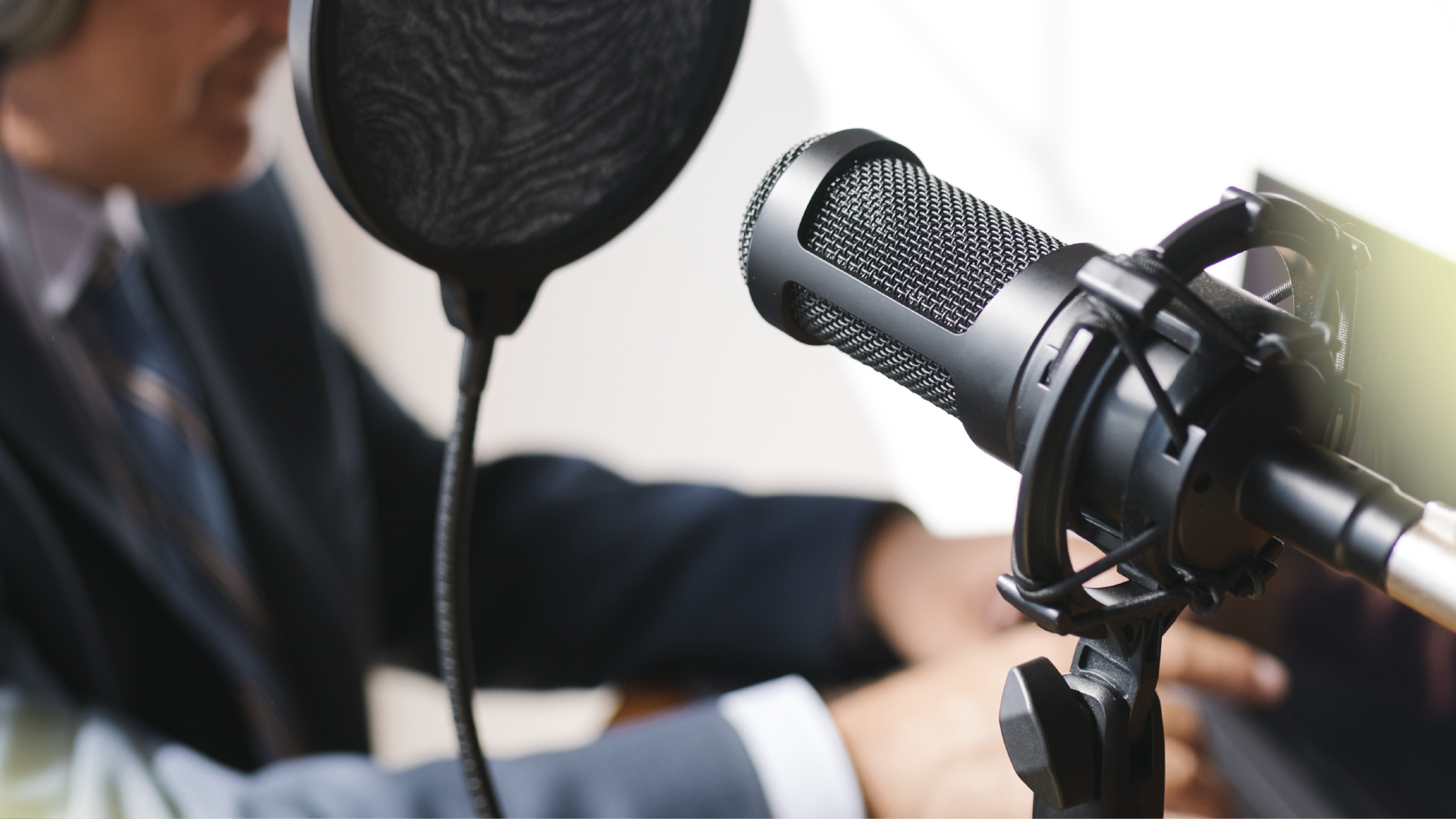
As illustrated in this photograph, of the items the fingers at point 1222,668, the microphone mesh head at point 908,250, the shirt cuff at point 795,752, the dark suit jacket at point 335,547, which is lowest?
the dark suit jacket at point 335,547

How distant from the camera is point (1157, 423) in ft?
0.73

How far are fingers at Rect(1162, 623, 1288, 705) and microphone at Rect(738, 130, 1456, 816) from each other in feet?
1.00

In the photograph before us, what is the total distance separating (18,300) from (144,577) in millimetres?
234

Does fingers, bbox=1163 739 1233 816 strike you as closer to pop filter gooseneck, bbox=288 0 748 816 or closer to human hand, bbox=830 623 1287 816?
human hand, bbox=830 623 1287 816

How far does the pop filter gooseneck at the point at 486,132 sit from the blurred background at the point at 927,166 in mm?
269

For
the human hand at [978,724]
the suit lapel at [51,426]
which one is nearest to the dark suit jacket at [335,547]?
Result: the suit lapel at [51,426]

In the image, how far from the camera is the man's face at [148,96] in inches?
28.5

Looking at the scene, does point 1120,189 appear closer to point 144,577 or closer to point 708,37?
point 708,37

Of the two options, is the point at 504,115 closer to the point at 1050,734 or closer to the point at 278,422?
the point at 1050,734

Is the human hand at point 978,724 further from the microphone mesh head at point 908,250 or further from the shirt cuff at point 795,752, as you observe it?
the microphone mesh head at point 908,250

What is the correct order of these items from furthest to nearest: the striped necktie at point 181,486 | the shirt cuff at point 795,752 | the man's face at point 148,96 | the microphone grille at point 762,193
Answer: the striped necktie at point 181,486 → the man's face at point 148,96 → the shirt cuff at point 795,752 → the microphone grille at point 762,193

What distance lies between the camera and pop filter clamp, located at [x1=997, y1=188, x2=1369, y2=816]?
0.22 metres

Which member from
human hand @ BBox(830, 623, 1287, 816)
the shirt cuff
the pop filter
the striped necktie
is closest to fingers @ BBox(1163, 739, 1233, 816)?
human hand @ BBox(830, 623, 1287, 816)

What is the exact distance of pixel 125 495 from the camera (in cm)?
83
